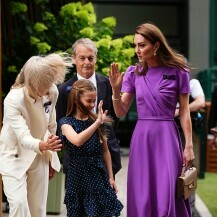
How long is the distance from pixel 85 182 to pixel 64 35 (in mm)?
3864

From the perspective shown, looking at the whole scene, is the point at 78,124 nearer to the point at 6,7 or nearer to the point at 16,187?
the point at 16,187

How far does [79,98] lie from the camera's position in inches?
229

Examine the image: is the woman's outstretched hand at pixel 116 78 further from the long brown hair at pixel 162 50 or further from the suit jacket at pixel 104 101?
the suit jacket at pixel 104 101

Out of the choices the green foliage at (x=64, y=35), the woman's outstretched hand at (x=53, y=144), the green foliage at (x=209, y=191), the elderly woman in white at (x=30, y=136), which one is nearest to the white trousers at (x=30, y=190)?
the elderly woman in white at (x=30, y=136)

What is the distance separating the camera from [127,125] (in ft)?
53.1

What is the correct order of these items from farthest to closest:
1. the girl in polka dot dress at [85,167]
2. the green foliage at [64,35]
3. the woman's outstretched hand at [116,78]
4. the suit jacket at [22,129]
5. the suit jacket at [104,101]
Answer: the green foliage at [64,35], the suit jacket at [104,101], the girl in polka dot dress at [85,167], the woman's outstretched hand at [116,78], the suit jacket at [22,129]

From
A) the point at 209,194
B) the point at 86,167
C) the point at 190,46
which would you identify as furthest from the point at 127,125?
the point at 86,167

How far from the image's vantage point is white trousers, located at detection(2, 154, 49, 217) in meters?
5.46

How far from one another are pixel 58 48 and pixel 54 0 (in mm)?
1415

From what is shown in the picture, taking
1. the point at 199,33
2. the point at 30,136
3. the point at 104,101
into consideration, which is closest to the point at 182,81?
the point at 104,101

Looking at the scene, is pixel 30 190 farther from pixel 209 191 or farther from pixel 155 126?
pixel 209 191

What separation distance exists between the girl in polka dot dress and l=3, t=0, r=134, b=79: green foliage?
2.89 metres

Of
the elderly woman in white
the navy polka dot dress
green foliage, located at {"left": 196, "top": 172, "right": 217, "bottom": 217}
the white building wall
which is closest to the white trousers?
the elderly woman in white

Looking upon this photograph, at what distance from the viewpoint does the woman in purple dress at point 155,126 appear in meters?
5.59
